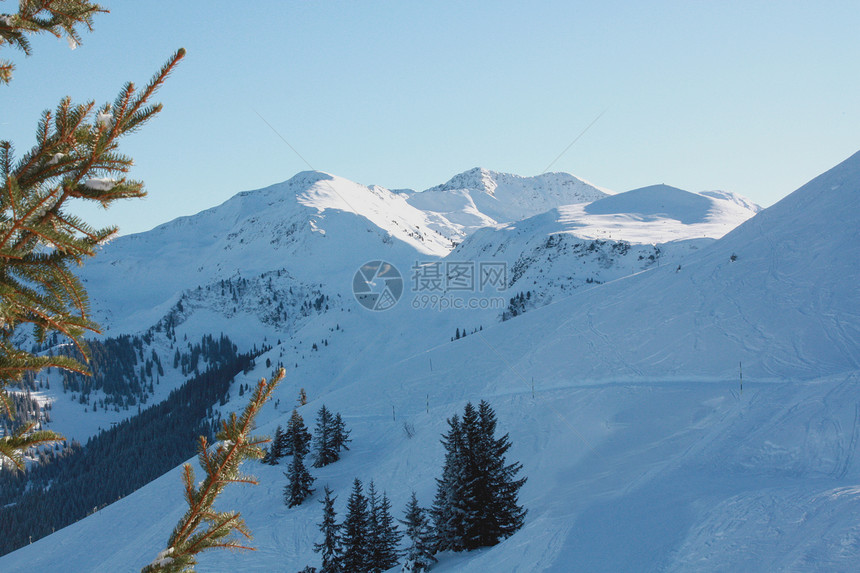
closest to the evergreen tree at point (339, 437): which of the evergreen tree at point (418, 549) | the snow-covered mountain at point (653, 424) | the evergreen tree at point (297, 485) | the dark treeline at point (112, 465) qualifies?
the snow-covered mountain at point (653, 424)

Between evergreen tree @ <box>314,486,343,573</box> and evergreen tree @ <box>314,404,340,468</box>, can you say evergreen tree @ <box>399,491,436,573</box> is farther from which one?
evergreen tree @ <box>314,404,340,468</box>

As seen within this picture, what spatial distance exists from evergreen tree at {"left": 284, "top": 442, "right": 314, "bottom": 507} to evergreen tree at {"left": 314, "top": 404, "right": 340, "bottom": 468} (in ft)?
14.7

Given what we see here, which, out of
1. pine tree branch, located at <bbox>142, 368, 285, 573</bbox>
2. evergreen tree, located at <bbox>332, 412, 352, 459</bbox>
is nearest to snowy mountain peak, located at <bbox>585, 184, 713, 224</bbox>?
evergreen tree, located at <bbox>332, 412, 352, 459</bbox>

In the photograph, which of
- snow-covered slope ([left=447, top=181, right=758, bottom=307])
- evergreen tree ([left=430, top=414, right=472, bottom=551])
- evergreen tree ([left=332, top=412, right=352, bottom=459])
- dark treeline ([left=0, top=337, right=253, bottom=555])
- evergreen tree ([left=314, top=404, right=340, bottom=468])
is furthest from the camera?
snow-covered slope ([left=447, top=181, right=758, bottom=307])

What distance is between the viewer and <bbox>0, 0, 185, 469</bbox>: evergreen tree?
9.22 feet

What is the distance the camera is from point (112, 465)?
121 metres

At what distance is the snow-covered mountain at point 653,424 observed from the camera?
12.6m

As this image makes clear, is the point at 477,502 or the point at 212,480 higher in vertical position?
the point at 212,480

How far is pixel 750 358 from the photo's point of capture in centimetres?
2914

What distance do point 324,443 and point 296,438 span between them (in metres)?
3.08

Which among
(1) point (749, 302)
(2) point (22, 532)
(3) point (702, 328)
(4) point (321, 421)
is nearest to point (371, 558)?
(4) point (321, 421)

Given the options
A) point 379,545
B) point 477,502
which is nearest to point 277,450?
point 379,545

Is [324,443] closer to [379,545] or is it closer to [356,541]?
[356,541]

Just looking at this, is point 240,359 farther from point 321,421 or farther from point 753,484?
point 753,484
